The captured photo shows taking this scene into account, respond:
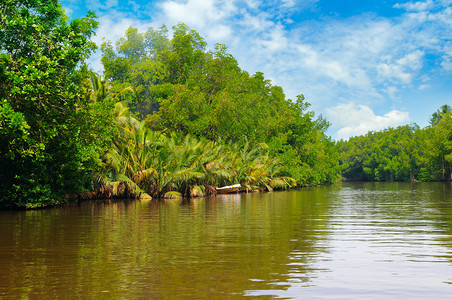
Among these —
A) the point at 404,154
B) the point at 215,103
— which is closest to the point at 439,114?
the point at 404,154

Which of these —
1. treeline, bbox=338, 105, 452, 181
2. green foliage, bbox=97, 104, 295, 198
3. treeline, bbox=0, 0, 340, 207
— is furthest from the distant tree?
green foliage, bbox=97, 104, 295, 198

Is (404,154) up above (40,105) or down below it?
above

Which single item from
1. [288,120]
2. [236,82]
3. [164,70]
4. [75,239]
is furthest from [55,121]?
[288,120]

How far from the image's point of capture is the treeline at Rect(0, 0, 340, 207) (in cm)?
1469

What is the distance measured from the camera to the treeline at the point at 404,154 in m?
76.8

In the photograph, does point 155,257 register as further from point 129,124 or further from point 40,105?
point 129,124

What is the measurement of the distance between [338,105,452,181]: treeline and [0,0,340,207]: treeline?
94.1 feet

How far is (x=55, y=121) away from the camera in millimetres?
15789

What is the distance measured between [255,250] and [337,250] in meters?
1.59

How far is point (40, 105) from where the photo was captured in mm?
15125

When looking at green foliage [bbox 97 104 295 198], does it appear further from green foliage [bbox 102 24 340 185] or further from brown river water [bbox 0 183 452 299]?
brown river water [bbox 0 183 452 299]

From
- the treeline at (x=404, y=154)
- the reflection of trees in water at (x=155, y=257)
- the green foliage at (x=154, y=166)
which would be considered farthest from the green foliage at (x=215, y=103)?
the reflection of trees in water at (x=155, y=257)

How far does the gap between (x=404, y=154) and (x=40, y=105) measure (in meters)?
89.8

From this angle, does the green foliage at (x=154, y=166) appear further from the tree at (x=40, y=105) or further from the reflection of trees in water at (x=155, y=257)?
the reflection of trees in water at (x=155, y=257)
